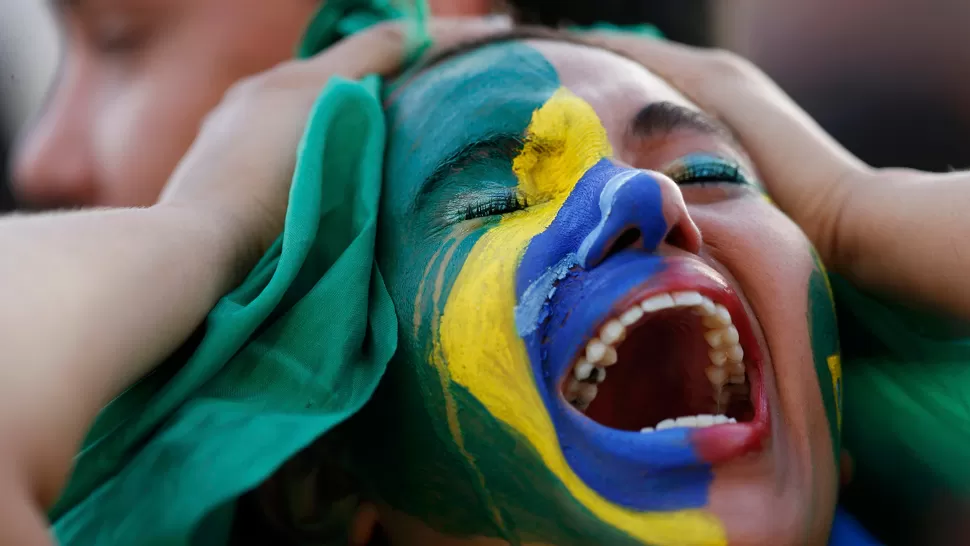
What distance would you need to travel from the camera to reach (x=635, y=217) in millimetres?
555

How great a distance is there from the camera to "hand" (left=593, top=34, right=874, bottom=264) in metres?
0.79

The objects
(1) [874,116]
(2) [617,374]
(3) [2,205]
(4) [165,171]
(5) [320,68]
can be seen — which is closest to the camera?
(2) [617,374]

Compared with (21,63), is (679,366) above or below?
below

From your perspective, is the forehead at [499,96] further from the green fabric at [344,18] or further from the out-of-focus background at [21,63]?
the out-of-focus background at [21,63]

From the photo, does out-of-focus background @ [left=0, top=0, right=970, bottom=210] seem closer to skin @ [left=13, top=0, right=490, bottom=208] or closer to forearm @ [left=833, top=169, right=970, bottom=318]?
skin @ [left=13, top=0, right=490, bottom=208]

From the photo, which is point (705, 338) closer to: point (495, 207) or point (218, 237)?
point (495, 207)

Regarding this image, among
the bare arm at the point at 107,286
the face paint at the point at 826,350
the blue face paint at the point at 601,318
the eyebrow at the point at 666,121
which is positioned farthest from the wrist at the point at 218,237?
the face paint at the point at 826,350

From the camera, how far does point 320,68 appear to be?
939mm

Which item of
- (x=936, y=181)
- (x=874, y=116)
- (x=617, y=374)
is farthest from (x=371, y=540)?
(x=874, y=116)

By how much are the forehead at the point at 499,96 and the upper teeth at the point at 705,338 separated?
0.59 ft

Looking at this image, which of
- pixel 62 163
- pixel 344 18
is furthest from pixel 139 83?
pixel 344 18

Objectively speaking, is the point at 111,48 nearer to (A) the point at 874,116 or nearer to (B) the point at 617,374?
(B) the point at 617,374

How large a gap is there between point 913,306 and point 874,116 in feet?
2.77

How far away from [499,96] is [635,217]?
8.7 inches
